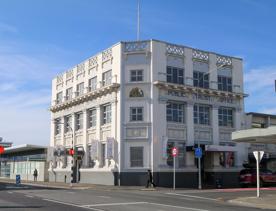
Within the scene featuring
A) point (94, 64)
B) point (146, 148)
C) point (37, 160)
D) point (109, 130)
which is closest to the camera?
point (146, 148)

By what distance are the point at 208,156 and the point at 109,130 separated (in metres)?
10.0

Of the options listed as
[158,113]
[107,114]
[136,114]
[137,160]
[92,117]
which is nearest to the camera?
[137,160]

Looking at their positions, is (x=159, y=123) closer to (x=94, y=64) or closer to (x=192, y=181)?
(x=192, y=181)

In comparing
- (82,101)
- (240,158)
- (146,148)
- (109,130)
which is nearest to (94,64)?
(82,101)

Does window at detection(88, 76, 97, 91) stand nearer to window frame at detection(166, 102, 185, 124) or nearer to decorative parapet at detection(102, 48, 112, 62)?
decorative parapet at detection(102, 48, 112, 62)

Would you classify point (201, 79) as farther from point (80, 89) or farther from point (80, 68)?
point (80, 68)

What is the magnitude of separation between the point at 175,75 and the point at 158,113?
4.39 meters

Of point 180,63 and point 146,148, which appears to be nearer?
point 146,148

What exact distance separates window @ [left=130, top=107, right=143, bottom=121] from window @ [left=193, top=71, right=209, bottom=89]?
667 centimetres

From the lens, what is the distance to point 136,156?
129ft

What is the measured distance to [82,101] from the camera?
4709 cm

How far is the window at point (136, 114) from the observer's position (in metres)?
39.7

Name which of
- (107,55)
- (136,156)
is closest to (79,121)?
(107,55)

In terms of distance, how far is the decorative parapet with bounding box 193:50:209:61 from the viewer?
1694 inches
